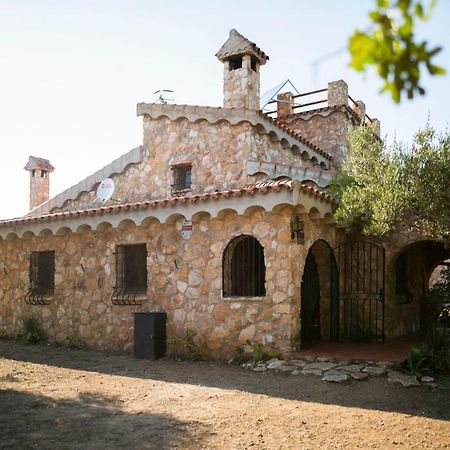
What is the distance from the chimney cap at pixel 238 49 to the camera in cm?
1168

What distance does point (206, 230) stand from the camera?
9.51 m

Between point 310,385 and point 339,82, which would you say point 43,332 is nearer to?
point 310,385

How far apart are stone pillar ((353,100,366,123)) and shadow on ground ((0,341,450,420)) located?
10.5 m

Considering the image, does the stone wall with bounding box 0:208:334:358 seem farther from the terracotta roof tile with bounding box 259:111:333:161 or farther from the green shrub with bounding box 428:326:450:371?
the terracotta roof tile with bounding box 259:111:333:161

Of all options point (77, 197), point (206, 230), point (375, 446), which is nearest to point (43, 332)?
point (77, 197)

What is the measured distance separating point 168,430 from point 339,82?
474 inches

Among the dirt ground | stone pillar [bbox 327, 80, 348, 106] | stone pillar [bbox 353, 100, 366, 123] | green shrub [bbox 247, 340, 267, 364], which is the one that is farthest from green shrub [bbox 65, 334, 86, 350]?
stone pillar [bbox 353, 100, 366, 123]

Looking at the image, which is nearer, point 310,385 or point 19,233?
point 310,385

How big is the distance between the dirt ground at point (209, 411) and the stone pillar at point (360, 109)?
10.7 metres

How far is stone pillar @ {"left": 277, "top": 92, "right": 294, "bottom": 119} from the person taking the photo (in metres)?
15.5

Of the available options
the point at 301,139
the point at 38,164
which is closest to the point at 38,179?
the point at 38,164

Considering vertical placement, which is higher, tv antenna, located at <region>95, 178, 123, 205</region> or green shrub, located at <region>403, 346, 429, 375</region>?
tv antenna, located at <region>95, 178, 123, 205</region>

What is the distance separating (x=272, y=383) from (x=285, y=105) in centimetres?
1036

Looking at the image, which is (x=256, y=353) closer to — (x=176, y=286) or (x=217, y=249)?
(x=217, y=249)
